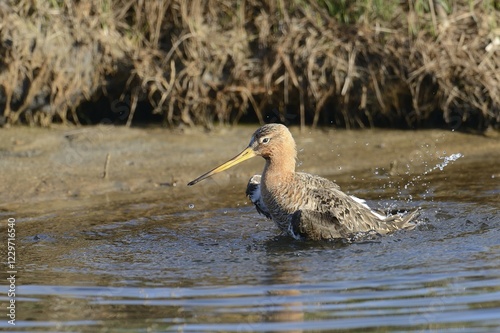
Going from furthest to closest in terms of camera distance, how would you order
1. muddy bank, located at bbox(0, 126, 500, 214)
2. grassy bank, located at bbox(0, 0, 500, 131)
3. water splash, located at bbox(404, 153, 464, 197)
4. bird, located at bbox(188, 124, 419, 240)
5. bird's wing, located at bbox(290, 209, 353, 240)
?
1. grassy bank, located at bbox(0, 0, 500, 131)
2. water splash, located at bbox(404, 153, 464, 197)
3. muddy bank, located at bbox(0, 126, 500, 214)
4. bird, located at bbox(188, 124, 419, 240)
5. bird's wing, located at bbox(290, 209, 353, 240)

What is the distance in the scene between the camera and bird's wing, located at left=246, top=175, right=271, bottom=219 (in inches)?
317

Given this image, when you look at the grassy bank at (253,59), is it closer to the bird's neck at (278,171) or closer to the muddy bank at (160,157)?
the muddy bank at (160,157)

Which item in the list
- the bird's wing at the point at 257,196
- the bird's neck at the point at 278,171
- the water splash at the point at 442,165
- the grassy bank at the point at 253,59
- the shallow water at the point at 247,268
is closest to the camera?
the shallow water at the point at 247,268

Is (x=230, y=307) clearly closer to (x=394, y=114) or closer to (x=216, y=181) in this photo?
(x=216, y=181)

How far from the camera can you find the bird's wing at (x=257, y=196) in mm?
8062

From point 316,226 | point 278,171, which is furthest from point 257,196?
point 316,226

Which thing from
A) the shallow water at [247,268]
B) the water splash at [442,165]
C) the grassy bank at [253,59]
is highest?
the grassy bank at [253,59]

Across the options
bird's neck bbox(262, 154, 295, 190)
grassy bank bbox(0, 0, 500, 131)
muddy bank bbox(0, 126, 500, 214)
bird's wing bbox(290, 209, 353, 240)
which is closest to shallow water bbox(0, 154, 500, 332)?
bird's wing bbox(290, 209, 353, 240)

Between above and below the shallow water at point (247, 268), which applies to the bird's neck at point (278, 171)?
above

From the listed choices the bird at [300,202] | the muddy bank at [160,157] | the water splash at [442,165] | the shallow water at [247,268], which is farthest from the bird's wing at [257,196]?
the water splash at [442,165]

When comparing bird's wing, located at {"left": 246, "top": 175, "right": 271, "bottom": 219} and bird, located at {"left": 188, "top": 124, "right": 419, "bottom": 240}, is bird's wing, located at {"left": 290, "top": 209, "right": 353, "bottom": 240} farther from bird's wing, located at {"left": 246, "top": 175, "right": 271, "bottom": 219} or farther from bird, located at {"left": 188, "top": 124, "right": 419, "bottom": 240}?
→ bird's wing, located at {"left": 246, "top": 175, "right": 271, "bottom": 219}

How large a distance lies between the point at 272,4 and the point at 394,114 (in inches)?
69.5

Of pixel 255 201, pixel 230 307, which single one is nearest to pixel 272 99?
pixel 255 201

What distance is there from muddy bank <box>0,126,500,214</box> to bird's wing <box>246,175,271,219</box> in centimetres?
65
